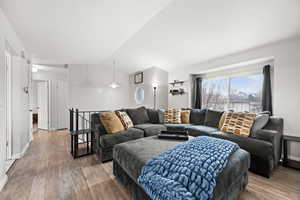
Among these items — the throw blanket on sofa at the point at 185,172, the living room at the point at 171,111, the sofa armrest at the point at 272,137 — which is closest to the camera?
the throw blanket on sofa at the point at 185,172

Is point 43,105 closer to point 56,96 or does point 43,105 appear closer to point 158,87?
point 56,96

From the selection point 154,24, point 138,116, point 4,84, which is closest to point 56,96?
point 4,84

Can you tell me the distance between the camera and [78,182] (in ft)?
6.00

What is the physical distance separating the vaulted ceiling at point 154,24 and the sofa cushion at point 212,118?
148 centimetres

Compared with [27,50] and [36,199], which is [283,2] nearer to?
[36,199]

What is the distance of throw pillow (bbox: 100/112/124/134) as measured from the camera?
2639 millimetres

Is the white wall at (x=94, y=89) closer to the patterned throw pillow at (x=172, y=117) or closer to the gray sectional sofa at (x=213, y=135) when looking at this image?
the gray sectional sofa at (x=213, y=135)

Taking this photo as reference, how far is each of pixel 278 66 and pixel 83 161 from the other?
4.20m

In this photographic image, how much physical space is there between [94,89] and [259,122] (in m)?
4.80

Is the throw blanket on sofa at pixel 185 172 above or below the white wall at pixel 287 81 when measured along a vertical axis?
below

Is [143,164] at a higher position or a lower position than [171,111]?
lower

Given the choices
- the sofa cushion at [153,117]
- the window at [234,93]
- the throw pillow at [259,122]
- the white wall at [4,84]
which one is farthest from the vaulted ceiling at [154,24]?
the sofa cushion at [153,117]

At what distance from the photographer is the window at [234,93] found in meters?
3.19

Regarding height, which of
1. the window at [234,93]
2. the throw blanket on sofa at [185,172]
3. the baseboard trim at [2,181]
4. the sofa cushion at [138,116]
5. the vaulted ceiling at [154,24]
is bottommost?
the baseboard trim at [2,181]
